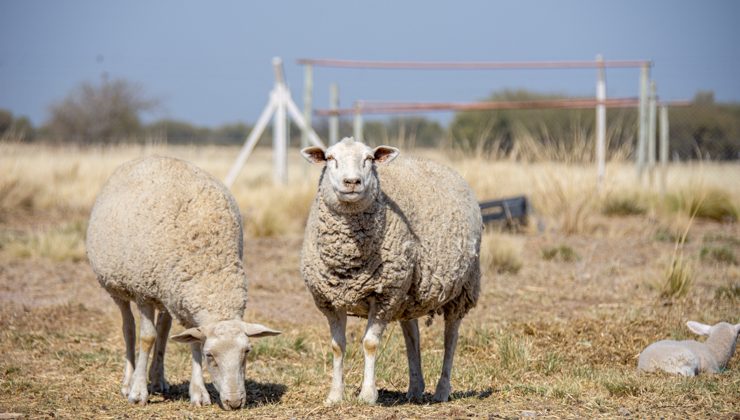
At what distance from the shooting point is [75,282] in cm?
1041

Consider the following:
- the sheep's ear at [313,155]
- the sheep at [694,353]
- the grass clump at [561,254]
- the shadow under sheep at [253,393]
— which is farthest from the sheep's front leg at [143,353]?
the grass clump at [561,254]

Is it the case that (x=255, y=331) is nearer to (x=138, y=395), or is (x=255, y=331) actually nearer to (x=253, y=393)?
(x=253, y=393)

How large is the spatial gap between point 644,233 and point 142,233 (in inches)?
353

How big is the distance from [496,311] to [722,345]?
93.4 inches

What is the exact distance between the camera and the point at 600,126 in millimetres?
15219

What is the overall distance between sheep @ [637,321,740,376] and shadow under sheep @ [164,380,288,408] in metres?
2.56

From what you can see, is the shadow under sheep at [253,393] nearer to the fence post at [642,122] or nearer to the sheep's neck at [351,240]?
the sheep's neck at [351,240]

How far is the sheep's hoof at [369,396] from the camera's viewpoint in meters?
5.50

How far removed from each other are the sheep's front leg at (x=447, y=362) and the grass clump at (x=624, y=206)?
29.6 ft

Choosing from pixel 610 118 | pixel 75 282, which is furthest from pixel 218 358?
pixel 610 118

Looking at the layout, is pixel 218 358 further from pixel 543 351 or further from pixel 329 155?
pixel 543 351

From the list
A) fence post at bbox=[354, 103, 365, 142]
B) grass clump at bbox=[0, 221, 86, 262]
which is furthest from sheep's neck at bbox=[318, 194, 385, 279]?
fence post at bbox=[354, 103, 365, 142]

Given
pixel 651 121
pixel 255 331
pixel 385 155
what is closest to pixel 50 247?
pixel 255 331

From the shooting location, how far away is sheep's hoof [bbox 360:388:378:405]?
5.50 metres
